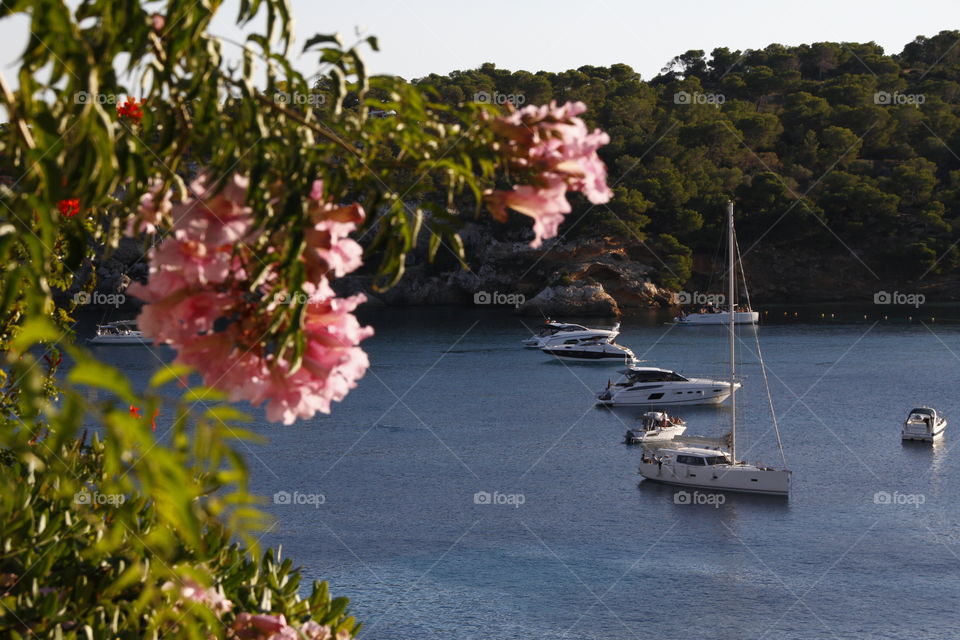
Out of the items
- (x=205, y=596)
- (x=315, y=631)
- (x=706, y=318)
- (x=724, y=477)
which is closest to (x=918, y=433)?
(x=724, y=477)

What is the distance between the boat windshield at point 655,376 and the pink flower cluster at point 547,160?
153 ft

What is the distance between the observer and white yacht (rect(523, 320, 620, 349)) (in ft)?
205

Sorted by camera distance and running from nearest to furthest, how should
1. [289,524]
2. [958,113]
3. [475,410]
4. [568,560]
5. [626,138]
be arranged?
[568,560] < [289,524] < [475,410] < [626,138] < [958,113]

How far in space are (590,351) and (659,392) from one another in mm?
13142

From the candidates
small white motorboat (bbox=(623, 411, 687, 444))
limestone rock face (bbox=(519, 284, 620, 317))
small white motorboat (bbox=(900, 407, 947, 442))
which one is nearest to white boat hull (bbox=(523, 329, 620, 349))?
limestone rock face (bbox=(519, 284, 620, 317))

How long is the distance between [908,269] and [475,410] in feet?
156

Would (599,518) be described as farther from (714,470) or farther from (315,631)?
(315,631)

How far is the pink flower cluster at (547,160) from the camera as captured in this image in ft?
6.36

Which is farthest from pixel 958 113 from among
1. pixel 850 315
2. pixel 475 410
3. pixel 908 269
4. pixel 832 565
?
pixel 832 565

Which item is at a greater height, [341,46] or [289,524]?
[341,46]

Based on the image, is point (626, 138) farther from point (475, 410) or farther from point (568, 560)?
point (568, 560)

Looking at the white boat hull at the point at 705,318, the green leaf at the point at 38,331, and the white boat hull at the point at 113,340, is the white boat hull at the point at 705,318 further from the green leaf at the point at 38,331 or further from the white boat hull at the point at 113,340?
the green leaf at the point at 38,331

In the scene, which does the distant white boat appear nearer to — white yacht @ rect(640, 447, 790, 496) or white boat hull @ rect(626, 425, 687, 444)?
white boat hull @ rect(626, 425, 687, 444)

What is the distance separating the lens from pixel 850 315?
7512 centimetres
